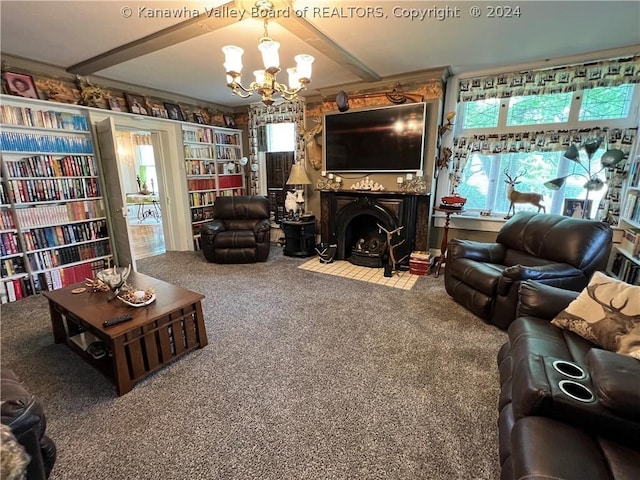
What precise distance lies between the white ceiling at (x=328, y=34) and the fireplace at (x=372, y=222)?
1.64 metres

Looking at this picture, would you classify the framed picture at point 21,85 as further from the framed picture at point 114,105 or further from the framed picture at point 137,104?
the framed picture at point 137,104

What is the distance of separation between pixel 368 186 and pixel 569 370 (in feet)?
11.3

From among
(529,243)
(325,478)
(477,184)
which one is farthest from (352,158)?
(325,478)

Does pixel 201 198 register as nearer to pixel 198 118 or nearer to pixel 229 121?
pixel 198 118

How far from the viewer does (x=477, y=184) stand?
408cm

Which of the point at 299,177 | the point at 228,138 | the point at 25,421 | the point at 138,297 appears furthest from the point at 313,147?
the point at 25,421

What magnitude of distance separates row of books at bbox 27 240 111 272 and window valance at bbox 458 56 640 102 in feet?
16.8

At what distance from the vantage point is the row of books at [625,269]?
2807mm

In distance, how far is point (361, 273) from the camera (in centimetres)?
404

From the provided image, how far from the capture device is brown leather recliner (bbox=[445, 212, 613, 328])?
2.47 metres

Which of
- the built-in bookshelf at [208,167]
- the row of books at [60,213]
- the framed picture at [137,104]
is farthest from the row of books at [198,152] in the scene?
the row of books at [60,213]

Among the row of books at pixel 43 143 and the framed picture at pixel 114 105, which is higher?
the framed picture at pixel 114 105

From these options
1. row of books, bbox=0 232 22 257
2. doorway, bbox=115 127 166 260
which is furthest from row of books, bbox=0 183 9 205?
doorway, bbox=115 127 166 260

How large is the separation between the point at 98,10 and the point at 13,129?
1899 mm
